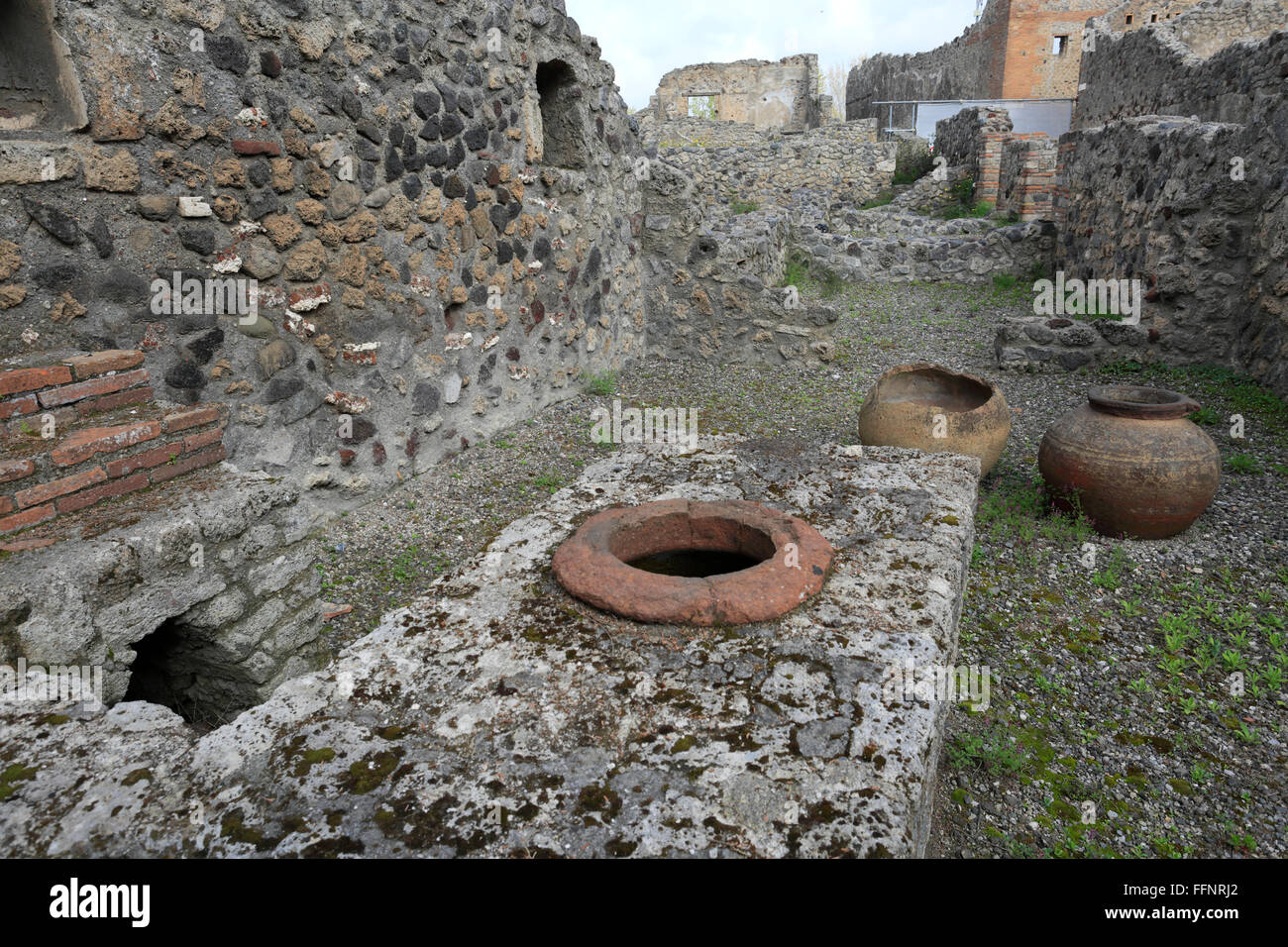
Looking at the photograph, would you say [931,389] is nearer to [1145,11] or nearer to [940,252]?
[940,252]

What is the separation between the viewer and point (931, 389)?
5.18 m

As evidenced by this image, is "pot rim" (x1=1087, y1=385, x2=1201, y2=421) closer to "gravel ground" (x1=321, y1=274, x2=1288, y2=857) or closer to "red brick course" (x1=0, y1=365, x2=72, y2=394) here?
"gravel ground" (x1=321, y1=274, x2=1288, y2=857)

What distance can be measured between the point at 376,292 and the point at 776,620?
10.2 feet

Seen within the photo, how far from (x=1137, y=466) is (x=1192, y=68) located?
27.2 ft

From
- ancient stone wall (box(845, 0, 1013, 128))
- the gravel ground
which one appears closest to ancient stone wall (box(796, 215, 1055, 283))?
the gravel ground

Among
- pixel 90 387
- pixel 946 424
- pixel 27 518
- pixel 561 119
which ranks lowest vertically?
pixel 27 518

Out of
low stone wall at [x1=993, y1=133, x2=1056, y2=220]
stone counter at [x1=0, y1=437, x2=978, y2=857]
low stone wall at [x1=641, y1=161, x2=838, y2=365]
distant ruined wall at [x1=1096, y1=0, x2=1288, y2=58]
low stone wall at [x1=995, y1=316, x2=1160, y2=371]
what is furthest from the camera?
distant ruined wall at [x1=1096, y1=0, x2=1288, y2=58]

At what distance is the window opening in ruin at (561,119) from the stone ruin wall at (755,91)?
49.5ft

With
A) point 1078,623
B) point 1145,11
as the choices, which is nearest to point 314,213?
point 1078,623

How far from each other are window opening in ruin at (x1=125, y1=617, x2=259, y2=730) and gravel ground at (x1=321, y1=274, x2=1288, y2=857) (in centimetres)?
50

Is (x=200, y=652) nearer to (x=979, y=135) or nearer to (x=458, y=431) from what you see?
(x=458, y=431)

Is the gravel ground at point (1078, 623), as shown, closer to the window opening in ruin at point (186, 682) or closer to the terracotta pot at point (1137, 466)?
the terracotta pot at point (1137, 466)

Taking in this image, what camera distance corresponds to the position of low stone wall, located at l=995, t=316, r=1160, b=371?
6.59 m

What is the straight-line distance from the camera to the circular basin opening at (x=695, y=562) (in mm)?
→ 1991
